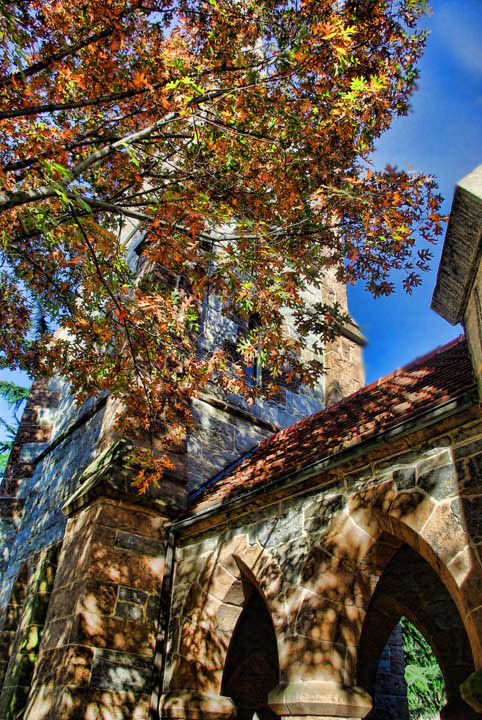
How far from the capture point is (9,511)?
363 inches

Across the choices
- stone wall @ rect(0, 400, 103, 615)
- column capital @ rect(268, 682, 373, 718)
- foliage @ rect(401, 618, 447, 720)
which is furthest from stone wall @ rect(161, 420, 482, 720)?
foliage @ rect(401, 618, 447, 720)

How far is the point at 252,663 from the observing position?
670cm

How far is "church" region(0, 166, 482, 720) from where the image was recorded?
353cm

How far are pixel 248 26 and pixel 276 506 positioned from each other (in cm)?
449

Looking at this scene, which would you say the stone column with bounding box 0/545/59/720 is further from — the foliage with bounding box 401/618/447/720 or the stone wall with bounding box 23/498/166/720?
the foliage with bounding box 401/618/447/720

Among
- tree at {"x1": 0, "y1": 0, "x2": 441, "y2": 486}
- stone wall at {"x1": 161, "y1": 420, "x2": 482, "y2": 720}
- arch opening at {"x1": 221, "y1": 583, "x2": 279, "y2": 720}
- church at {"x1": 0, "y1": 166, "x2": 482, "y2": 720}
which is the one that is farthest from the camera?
arch opening at {"x1": 221, "y1": 583, "x2": 279, "y2": 720}

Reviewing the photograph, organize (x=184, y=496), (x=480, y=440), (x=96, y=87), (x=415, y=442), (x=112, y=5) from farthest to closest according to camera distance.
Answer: (x=184, y=496) → (x=96, y=87) → (x=112, y=5) → (x=415, y=442) → (x=480, y=440)

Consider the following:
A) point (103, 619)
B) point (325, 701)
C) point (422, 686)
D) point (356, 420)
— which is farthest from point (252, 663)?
point (422, 686)

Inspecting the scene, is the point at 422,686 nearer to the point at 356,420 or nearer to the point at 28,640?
the point at 28,640

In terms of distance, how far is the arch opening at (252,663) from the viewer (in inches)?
260

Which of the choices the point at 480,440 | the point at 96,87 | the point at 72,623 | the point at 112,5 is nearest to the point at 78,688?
the point at 72,623

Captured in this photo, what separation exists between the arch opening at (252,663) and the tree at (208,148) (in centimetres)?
309

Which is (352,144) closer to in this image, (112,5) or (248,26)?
(248,26)

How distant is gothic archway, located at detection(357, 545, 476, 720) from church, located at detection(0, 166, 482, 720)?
0.02m
